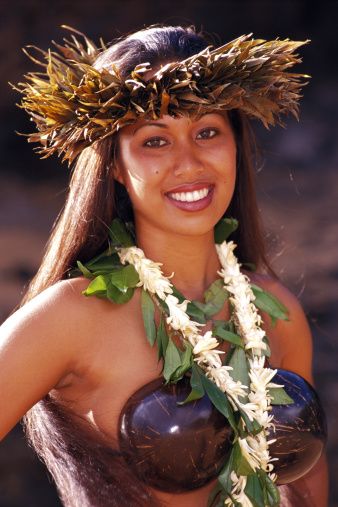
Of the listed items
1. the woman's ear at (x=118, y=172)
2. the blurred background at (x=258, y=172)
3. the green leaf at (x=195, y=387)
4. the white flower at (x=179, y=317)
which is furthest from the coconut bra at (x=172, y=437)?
the blurred background at (x=258, y=172)

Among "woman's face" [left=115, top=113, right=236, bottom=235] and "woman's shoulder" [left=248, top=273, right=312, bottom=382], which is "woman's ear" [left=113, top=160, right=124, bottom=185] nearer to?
"woman's face" [left=115, top=113, right=236, bottom=235]

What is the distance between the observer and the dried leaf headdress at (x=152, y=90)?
2.22m

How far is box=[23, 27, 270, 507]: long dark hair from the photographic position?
2244mm

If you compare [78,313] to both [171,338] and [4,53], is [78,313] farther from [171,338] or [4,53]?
[4,53]

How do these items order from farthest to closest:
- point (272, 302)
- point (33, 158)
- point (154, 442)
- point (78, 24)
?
point (33, 158) → point (78, 24) → point (272, 302) → point (154, 442)

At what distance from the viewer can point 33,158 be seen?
5629 millimetres

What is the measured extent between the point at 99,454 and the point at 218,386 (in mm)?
313

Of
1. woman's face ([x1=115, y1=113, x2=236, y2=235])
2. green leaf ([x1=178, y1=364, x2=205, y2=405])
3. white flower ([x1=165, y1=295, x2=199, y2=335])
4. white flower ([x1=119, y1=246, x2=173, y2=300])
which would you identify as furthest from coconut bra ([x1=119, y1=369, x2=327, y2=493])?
woman's face ([x1=115, y1=113, x2=236, y2=235])

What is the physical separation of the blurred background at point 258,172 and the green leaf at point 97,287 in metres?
2.68

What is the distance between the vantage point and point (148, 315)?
2316mm

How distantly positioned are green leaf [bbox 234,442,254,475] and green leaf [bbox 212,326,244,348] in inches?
10.7

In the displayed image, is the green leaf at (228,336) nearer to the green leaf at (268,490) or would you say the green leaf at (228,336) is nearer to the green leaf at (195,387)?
the green leaf at (195,387)

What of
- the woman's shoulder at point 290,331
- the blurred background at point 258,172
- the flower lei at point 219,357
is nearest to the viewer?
the flower lei at point 219,357

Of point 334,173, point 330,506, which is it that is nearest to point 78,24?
point 334,173
